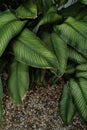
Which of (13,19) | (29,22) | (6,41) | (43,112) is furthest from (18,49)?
(43,112)

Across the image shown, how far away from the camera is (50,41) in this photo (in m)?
2.48

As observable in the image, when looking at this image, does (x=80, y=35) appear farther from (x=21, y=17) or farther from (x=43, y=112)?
(x=43, y=112)

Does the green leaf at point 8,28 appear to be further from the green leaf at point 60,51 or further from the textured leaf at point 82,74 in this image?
the textured leaf at point 82,74

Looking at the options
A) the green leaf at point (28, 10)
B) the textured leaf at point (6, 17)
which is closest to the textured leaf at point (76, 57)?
the green leaf at point (28, 10)

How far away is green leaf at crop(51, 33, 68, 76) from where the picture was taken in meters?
2.31

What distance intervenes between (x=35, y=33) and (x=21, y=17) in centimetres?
18

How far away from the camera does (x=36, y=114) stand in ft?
8.98

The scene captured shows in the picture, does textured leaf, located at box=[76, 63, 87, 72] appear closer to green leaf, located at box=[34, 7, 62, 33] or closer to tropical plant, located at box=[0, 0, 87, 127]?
tropical plant, located at box=[0, 0, 87, 127]

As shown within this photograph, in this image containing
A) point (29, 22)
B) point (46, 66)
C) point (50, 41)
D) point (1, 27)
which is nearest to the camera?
point (46, 66)

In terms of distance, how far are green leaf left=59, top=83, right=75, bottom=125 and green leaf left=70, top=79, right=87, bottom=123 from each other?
→ 13 centimetres

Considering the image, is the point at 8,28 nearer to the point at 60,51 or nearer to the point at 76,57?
the point at 60,51

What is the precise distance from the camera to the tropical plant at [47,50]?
2266 millimetres

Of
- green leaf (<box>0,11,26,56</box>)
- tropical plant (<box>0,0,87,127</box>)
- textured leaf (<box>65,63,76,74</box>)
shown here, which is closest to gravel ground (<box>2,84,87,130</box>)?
tropical plant (<box>0,0,87,127</box>)

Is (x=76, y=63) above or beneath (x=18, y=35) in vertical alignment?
beneath
